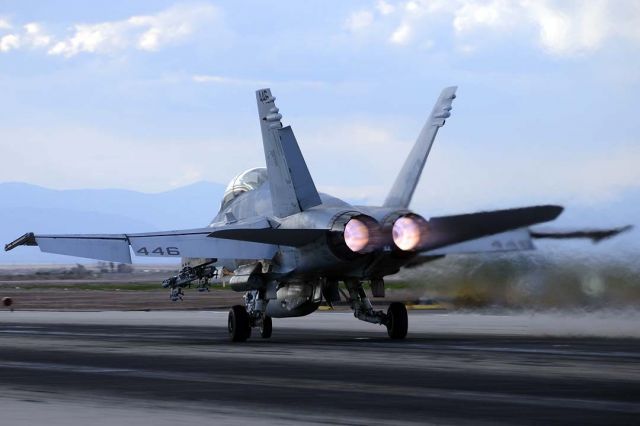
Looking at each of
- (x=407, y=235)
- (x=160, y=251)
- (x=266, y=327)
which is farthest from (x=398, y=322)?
(x=160, y=251)

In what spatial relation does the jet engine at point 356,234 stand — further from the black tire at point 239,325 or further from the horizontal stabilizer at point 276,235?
the black tire at point 239,325

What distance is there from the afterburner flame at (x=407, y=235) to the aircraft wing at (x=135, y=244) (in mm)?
4729

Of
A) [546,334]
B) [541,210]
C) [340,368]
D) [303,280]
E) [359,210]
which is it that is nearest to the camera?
[340,368]

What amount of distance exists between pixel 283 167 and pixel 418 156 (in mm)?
3557

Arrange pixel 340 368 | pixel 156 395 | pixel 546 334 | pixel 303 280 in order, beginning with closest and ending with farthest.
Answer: pixel 156 395, pixel 340 368, pixel 303 280, pixel 546 334

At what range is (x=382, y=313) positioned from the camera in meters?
30.5

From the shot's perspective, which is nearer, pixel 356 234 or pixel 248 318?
pixel 356 234

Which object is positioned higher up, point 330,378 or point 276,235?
point 276,235

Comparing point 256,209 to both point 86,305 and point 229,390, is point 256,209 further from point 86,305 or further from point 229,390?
point 86,305

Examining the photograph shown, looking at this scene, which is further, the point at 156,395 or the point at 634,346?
the point at 634,346

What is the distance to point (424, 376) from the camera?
1894cm

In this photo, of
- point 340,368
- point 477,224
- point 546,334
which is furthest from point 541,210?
point 546,334

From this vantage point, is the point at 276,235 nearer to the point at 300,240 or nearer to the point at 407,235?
the point at 300,240

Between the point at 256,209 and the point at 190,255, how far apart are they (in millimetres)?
2319
